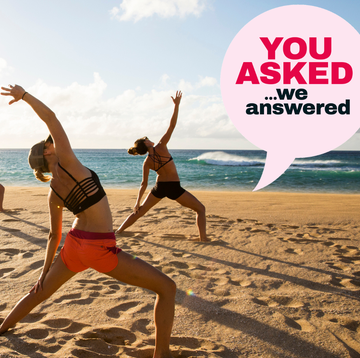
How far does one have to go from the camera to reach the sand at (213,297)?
2666mm

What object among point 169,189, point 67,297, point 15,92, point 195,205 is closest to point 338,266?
point 195,205

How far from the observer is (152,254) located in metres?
5.07

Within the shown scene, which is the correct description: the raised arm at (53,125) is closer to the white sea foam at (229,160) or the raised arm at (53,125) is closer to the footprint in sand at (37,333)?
the footprint in sand at (37,333)

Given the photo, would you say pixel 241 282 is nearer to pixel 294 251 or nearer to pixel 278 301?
pixel 278 301

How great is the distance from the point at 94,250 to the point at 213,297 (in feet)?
6.09

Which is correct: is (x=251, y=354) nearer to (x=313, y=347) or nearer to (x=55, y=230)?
(x=313, y=347)

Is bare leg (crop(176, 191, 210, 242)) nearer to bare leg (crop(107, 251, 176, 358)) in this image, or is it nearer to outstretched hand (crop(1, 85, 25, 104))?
bare leg (crop(107, 251, 176, 358))

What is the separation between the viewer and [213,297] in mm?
3576

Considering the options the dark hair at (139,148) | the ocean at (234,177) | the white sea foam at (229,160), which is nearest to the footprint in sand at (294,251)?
the dark hair at (139,148)

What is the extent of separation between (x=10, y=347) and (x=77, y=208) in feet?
4.41

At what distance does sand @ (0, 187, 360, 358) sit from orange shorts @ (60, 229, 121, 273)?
82cm

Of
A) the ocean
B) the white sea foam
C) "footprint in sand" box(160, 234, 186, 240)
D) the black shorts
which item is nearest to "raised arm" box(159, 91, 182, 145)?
the black shorts

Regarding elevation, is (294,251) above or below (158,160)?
below

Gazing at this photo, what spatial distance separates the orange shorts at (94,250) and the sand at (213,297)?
82 centimetres
